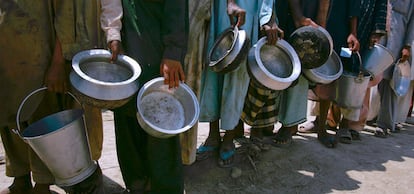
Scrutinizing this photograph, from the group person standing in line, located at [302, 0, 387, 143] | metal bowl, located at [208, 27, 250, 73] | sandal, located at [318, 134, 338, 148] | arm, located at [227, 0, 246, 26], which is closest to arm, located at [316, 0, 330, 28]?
person standing in line, located at [302, 0, 387, 143]

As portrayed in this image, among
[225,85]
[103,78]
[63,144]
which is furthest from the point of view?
[225,85]

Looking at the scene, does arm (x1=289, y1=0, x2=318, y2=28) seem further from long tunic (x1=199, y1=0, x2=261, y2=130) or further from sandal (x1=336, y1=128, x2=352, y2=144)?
Answer: sandal (x1=336, y1=128, x2=352, y2=144)

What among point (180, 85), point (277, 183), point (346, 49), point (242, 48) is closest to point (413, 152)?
point (346, 49)

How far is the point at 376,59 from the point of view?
13.1ft

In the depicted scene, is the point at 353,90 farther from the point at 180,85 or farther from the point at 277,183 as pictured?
the point at 180,85

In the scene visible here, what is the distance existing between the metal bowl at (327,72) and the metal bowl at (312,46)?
0.09 meters

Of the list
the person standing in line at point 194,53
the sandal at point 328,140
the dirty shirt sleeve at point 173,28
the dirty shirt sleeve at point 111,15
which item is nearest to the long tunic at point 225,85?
the person standing in line at point 194,53

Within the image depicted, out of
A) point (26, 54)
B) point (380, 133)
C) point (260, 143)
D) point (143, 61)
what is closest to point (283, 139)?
point (260, 143)

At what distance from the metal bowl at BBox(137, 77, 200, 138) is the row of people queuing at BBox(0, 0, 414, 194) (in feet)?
0.31

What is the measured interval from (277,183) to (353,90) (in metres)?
1.20

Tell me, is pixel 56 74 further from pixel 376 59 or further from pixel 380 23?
pixel 380 23

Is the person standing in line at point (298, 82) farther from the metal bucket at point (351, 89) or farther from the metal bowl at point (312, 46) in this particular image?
the metal bucket at point (351, 89)

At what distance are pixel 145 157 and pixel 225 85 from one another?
840 mm

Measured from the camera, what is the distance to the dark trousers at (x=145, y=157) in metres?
2.49
